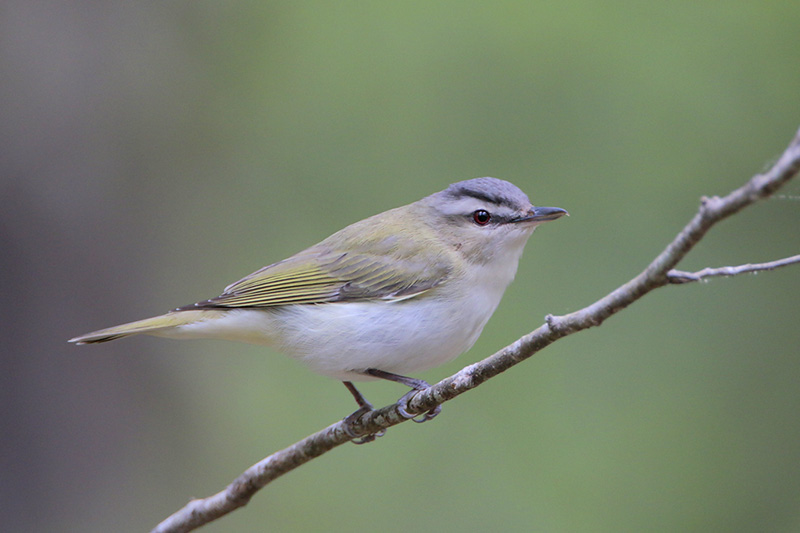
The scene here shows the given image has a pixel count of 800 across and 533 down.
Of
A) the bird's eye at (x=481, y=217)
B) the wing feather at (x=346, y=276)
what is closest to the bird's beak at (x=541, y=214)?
the bird's eye at (x=481, y=217)

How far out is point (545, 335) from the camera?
2.06 m

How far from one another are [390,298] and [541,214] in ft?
2.73

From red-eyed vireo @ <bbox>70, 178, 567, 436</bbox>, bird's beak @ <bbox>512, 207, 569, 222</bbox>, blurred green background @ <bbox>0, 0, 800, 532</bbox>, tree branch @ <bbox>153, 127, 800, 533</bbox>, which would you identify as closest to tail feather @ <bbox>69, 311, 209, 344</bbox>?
red-eyed vireo @ <bbox>70, 178, 567, 436</bbox>

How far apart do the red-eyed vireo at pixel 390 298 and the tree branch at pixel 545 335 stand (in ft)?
1.18

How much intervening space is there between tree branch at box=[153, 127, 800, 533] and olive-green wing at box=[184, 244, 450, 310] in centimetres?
71

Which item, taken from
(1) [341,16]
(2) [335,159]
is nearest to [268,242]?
(2) [335,159]

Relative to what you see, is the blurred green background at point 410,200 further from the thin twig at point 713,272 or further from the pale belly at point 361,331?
the thin twig at point 713,272

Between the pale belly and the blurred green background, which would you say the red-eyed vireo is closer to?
the pale belly

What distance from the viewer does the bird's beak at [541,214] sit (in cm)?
323

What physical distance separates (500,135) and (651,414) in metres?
2.60

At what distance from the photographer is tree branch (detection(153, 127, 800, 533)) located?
4.88ft

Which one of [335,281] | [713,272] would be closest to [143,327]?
[335,281]

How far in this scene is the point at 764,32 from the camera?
18.7 feet

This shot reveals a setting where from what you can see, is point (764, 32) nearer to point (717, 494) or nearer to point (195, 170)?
point (717, 494)
